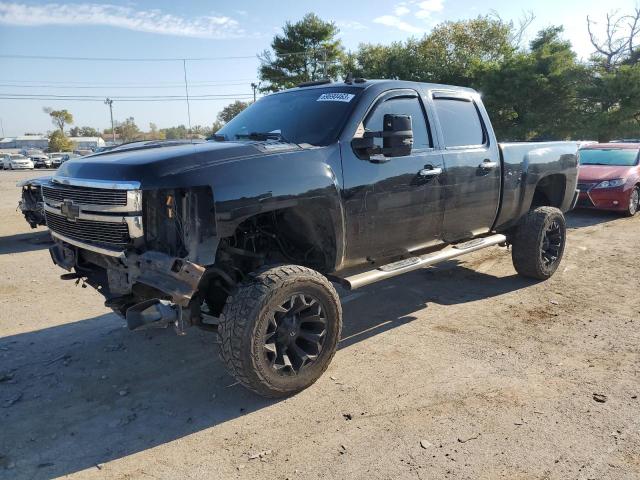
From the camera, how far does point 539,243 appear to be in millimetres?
5906

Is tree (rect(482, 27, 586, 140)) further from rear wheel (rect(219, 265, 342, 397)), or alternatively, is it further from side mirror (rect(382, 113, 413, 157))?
rear wheel (rect(219, 265, 342, 397))

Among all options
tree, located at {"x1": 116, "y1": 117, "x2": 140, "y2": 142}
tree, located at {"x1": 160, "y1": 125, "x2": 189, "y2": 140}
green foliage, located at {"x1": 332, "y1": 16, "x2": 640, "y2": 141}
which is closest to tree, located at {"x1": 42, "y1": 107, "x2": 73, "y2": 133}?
tree, located at {"x1": 116, "y1": 117, "x2": 140, "y2": 142}

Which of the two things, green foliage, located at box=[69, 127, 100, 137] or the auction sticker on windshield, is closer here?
the auction sticker on windshield

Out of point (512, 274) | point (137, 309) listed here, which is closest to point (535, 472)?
point (137, 309)

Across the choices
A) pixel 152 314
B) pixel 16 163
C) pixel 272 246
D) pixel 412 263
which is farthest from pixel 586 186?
pixel 16 163

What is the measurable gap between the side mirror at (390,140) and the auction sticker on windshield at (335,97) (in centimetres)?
43

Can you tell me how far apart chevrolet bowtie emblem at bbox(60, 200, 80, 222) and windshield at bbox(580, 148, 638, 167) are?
1184 centimetres

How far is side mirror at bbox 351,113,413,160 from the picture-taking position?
3793mm

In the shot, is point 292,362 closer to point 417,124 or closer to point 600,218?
point 417,124

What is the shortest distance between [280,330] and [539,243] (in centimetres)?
379

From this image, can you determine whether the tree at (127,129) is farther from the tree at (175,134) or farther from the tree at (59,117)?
the tree at (175,134)

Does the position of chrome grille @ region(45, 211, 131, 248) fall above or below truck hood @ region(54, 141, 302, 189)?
below

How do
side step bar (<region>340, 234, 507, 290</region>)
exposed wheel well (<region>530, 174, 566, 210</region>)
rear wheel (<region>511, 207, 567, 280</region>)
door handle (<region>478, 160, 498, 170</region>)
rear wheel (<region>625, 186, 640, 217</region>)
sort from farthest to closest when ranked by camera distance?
rear wheel (<region>625, 186, 640, 217</region>) → exposed wheel well (<region>530, 174, 566, 210</region>) → rear wheel (<region>511, 207, 567, 280</region>) → door handle (<region>478, 160, 498, 170</region>) → side step bar (<region>340, 234, 507, 290</region>)

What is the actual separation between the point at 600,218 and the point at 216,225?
10.5 meters
